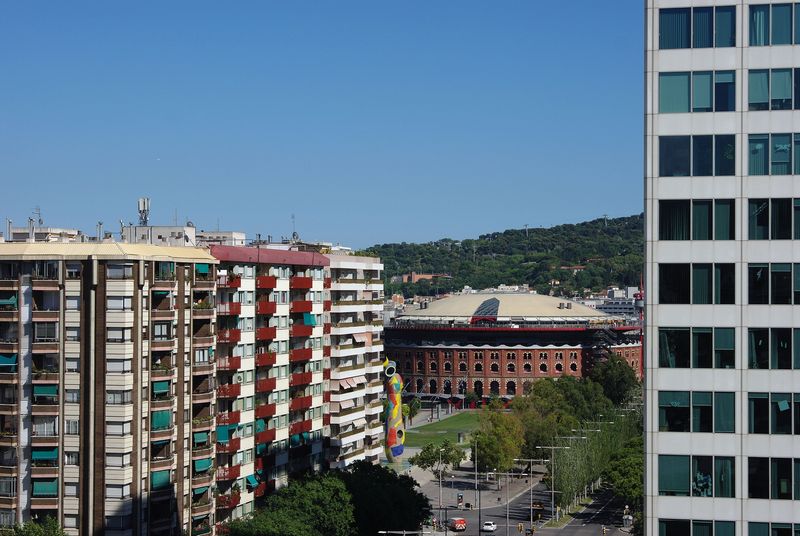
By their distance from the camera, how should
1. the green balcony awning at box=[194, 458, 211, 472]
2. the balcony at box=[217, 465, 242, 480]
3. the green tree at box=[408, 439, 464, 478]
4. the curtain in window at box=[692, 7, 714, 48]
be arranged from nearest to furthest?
the curtain in window at box=[692, 7, 714, 48] < the green balcony awning at box=[194, 458, 211, 472] < the balcony at box=[217, 465, 242, 480] < the green tree at box=[408, 439, 464, 478]

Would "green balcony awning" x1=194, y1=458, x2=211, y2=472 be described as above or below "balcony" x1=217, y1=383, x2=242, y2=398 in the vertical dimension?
below

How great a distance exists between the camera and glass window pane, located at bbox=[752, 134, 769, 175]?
45.5m

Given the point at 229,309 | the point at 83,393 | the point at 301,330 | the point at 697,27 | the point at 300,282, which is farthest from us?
the point at 300,282

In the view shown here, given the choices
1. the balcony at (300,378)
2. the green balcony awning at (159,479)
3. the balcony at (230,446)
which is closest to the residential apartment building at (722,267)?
the green balcony awning at (159,479)

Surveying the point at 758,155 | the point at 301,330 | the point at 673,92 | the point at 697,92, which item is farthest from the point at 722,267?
the point at 301,330

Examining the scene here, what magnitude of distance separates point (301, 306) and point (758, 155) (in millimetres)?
92034

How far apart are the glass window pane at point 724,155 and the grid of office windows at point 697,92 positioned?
1.00m

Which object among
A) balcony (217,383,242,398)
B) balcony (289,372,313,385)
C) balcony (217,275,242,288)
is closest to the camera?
balcony (217,383,242,398)

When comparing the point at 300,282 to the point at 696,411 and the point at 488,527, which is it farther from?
the point at 696,411

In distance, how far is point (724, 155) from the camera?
45.7 metres

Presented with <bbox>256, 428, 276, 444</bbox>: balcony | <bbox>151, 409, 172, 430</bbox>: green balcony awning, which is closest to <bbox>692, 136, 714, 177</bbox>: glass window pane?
<bbox>151, 409, 172, 430</bbox>: green balcony awning

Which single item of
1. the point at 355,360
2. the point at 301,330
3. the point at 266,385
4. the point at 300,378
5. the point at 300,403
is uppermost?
the point at 301,330

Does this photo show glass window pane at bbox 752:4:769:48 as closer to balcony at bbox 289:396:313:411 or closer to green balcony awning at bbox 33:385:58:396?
green balcony awning at bbox 33:385:58:396

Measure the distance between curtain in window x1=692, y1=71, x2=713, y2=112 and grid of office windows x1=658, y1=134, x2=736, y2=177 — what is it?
1.04m
